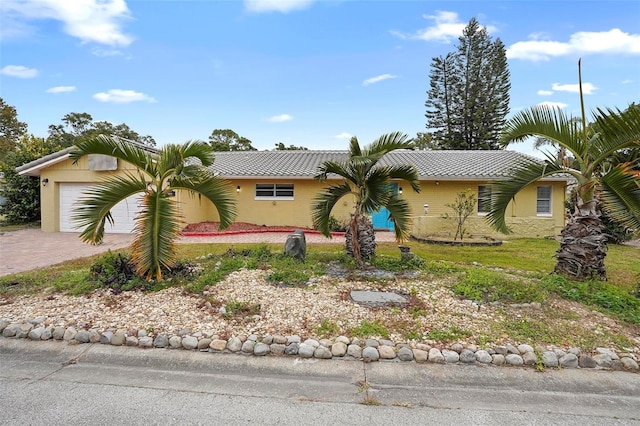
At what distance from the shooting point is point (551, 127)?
223 inches

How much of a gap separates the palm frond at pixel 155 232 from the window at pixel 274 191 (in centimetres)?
993

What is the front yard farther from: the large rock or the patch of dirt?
the patch of dirt

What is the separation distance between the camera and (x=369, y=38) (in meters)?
12.8

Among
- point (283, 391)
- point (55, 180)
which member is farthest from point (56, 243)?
point (283, 391)

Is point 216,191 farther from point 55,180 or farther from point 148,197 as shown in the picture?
point 55,180

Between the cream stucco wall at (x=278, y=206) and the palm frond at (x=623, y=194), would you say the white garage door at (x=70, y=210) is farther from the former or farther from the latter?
the palm frond at (x=623, y=194)

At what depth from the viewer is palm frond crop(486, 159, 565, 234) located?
5.73 metres

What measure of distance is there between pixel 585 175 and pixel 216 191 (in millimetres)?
6307

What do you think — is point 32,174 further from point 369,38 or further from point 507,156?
point 507,156

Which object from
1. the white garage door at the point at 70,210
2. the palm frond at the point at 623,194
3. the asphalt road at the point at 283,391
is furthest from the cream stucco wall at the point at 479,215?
the white garage door at the point at 70,210

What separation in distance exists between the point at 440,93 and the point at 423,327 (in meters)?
33.8

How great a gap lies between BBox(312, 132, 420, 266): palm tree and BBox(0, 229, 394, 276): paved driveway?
4364 millimetres

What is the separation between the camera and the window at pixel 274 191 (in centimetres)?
1527

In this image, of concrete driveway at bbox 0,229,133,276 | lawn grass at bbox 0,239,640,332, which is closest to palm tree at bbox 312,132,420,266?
lawn grass at bbox 0,239,640,332
